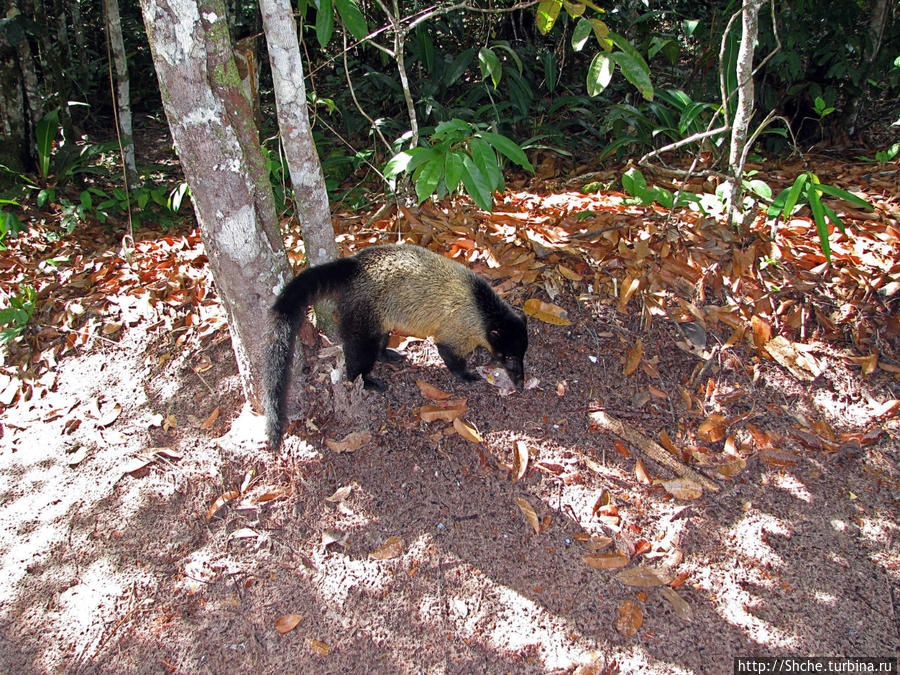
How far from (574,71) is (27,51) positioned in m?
6.33

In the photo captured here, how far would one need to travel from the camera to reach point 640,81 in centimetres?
277

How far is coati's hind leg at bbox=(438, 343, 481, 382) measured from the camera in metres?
3.64

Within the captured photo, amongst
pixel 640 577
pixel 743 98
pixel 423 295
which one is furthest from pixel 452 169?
pixel 743 98

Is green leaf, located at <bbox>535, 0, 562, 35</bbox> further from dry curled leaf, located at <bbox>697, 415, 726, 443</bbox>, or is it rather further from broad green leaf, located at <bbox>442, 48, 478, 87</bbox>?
broad green leaf, located at <bbox>442, 48, 478, 87</bbox>

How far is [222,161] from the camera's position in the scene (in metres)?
2.62

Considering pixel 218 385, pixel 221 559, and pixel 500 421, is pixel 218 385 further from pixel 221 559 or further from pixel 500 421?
pixel 500 421

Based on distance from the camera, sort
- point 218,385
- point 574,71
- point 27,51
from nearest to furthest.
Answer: point 218,385, point 27,51, point 574,71

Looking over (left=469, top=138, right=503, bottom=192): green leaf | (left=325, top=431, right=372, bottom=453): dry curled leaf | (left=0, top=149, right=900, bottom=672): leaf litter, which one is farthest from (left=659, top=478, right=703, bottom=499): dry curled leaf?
(left=469, top=138, right=503, bottom=192): green leaf

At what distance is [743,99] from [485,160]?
6.65 ft

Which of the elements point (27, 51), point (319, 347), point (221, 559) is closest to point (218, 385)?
point (319, 347)

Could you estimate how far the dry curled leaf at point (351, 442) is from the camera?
126 inches

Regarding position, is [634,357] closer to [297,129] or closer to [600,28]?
[600,28]

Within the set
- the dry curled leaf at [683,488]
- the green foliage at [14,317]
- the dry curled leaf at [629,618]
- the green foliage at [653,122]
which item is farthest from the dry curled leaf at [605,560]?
the green foliage at [14,317]

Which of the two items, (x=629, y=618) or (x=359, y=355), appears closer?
(x=629, y=618)
